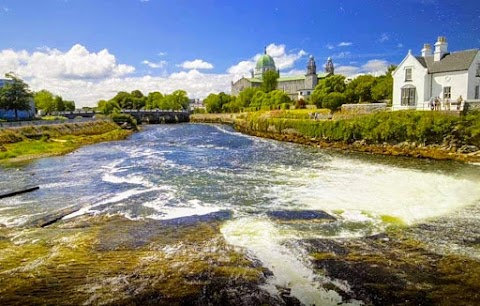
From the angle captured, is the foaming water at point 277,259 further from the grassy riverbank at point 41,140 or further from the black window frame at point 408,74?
the black window frame at point 408,74

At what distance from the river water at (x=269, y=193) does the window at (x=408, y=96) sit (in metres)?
14.3

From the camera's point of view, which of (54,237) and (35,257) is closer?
(35,257)

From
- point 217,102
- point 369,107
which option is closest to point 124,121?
point 217,102

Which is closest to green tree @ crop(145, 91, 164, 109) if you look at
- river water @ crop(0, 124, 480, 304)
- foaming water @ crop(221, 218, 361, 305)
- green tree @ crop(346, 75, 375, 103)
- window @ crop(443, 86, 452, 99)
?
green tree @ crop(346, 75, 375, 103)

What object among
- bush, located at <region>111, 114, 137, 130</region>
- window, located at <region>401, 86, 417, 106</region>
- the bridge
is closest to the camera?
window, located at <region>401, 86, 417, 106</region>

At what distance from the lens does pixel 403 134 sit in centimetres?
3247

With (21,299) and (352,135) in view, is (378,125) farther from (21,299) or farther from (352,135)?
(21,299)

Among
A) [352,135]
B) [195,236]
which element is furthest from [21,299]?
[352,135]

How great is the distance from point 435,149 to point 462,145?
2035mm

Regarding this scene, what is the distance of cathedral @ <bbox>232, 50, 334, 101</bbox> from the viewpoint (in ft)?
464

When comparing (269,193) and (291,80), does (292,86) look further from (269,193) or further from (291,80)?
(269,193)

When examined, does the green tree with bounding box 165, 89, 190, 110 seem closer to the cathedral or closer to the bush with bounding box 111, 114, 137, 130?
the cathedral

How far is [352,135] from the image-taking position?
122ft

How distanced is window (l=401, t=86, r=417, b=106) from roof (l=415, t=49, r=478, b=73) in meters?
2.80
